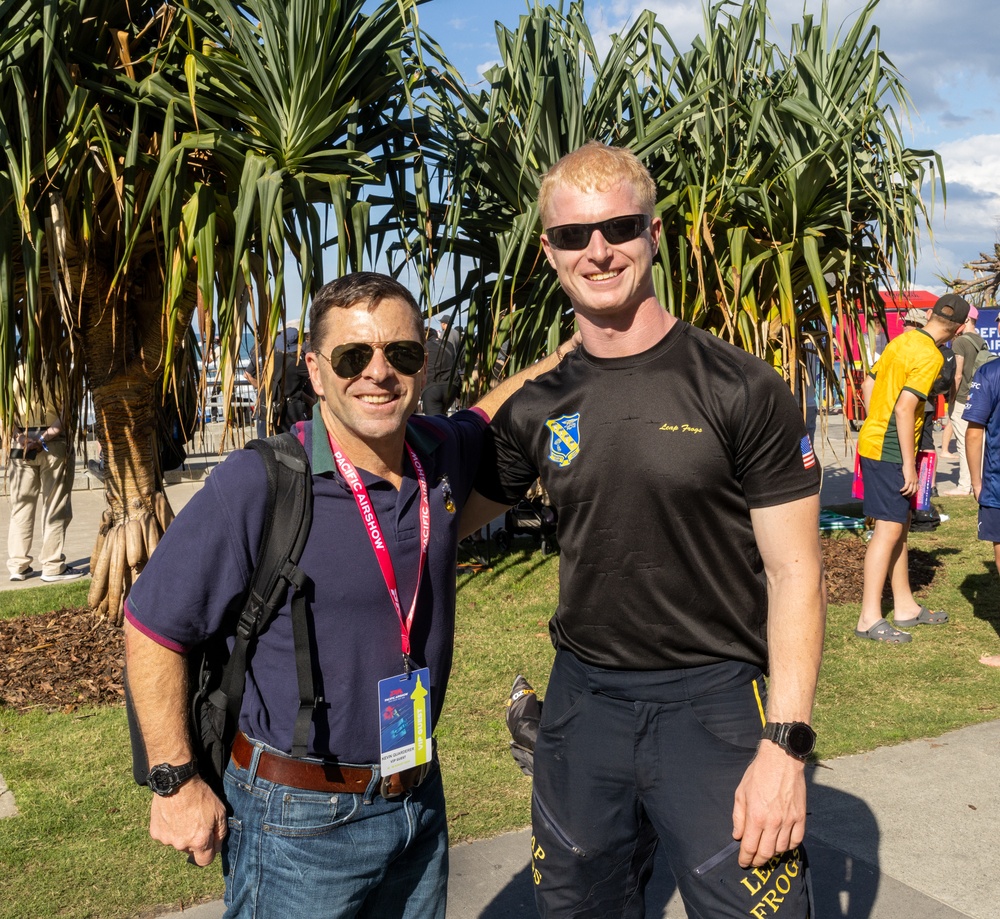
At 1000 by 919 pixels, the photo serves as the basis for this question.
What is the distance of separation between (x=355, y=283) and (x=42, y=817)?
9.43 feet

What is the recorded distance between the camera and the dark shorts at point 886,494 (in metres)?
6.14

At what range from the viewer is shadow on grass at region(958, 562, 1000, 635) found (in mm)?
6895

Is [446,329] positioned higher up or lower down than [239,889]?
higher up

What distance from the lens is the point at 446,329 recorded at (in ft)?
24.6

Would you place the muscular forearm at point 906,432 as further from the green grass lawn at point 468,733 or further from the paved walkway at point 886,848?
the paved walkway at point 886,848

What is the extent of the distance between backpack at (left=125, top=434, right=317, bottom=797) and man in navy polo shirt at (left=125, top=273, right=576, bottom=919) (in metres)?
0.03

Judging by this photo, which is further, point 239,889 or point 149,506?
point 149,506

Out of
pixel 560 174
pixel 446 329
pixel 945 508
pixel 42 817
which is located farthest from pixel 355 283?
pixel 945 508

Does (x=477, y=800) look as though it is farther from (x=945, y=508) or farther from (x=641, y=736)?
(x=945, y=508)

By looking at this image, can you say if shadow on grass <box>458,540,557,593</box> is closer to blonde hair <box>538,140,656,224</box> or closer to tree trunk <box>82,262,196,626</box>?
tree trunk <box>82,262,196,626</box>

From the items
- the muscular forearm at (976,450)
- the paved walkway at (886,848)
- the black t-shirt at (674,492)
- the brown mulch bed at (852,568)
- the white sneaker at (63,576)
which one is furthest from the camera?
the white sneaker at (63,576)

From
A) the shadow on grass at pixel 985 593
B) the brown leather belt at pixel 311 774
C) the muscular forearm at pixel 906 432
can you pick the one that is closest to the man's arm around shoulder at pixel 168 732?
the brown leather belt at pixel 311 774

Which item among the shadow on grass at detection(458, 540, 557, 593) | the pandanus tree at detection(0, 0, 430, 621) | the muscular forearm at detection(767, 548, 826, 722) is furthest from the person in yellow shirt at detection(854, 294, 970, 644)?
the muscular forearm at detection(767, 548, 826, 722)

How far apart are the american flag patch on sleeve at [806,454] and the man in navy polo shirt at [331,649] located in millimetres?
784
